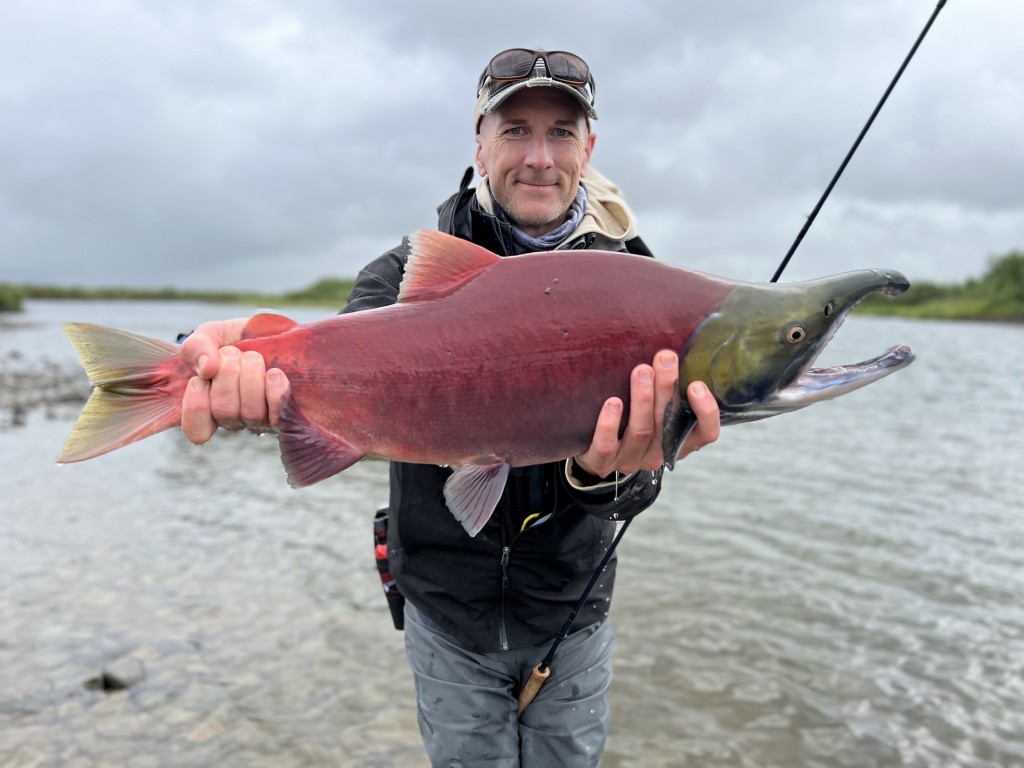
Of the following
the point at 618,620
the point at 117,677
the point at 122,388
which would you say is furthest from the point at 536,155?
the point at 618,620

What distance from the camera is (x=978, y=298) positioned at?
86.0 meters

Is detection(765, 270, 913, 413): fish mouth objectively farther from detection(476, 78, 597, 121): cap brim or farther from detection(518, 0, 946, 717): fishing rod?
detection(476, 78, 597, 121): cap brim

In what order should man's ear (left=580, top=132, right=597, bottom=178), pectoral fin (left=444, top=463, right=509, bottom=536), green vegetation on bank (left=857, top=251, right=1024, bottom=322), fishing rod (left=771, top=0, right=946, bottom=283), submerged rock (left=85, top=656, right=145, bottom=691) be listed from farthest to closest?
green vegetation on bank (left=857, top=251, right=1024, bottom=322), submerged rock (left=85, top=656, right=145, bottom=691), fishing rod (left=771, top=0, right=946, bottom=283), man's ear (left=580, top=132, right=597, bottom=178), pectoral fin (left=444, top=463, right=509, bottom=536)

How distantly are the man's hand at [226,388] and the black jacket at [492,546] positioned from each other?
0.63 meters

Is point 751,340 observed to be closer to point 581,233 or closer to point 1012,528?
point 581,233

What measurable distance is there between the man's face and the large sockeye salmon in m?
0.82

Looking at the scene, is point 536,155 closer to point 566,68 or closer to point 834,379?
point 566,68

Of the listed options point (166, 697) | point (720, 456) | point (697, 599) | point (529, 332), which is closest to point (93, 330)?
point (529, 332)

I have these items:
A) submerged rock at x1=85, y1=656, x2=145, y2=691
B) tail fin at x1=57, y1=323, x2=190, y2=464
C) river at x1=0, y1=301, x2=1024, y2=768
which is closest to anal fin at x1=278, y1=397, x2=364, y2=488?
tail fin at x1=57, y1=323, x2=190, y2=464

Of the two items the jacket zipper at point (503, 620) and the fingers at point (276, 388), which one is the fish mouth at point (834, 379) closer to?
the jacket zipper at point (503, 620)

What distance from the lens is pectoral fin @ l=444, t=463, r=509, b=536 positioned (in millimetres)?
2555

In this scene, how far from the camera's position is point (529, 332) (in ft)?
8.09

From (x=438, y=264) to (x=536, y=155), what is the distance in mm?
938

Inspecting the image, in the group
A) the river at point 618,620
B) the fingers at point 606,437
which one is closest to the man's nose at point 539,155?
the fingers at point 606,437
